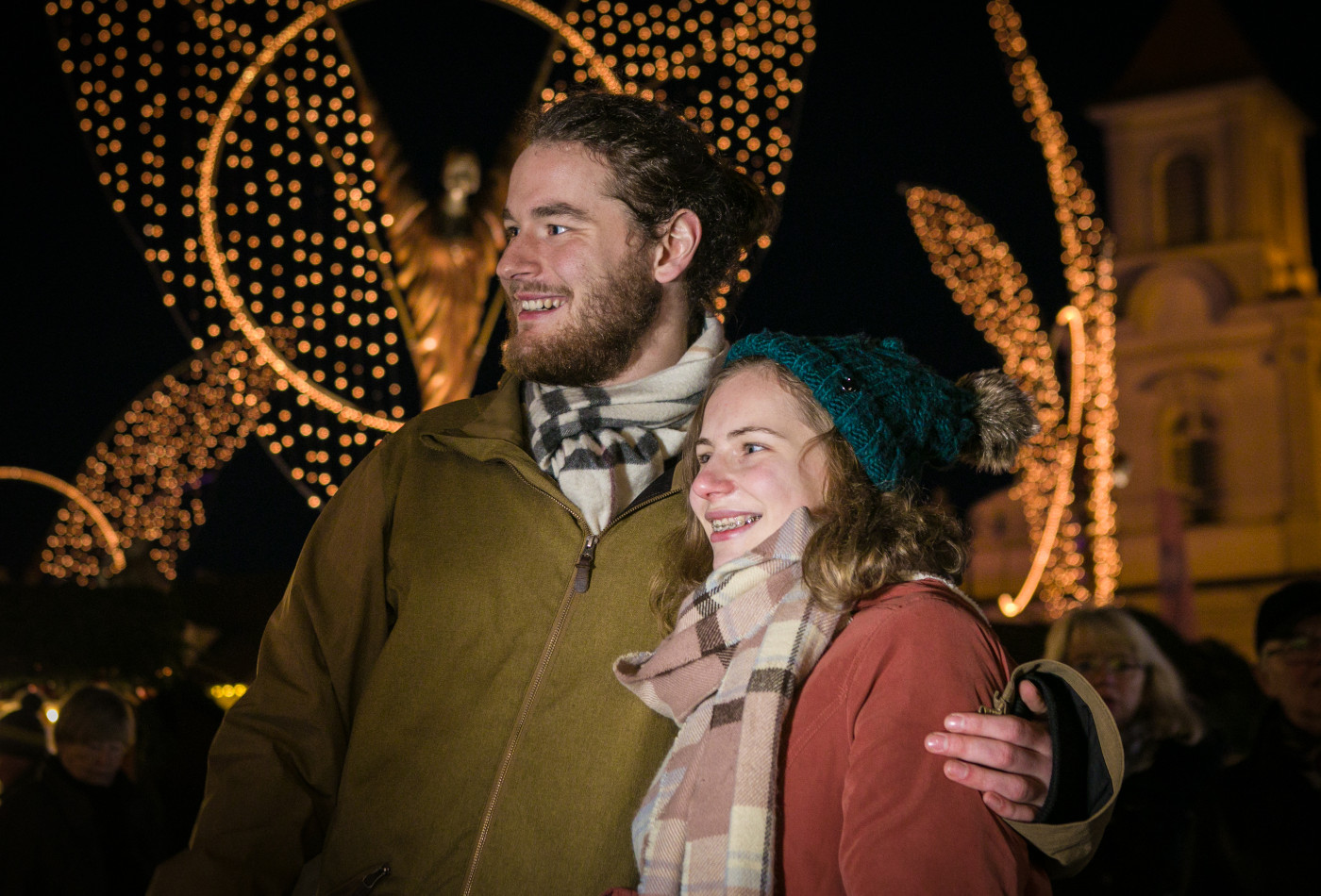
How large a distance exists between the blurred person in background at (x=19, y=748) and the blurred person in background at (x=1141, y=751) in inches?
159

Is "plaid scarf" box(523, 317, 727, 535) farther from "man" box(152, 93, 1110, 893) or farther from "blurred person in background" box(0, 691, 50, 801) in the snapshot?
"blurred person in background" box(0, 691, 50, 801)

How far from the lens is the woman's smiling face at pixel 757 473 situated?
9.26ft

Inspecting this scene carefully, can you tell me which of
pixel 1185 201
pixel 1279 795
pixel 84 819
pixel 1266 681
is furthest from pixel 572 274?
pixel 1185 201

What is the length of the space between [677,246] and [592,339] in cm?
37

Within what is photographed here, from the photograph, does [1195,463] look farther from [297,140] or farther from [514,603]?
[514,603]

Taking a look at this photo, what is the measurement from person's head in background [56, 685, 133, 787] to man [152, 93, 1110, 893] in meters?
3.48

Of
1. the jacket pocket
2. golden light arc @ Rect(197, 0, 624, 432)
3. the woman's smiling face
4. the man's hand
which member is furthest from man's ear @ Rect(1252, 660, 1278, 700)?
golden light arc @ Rect(197, 0, 624, 432)

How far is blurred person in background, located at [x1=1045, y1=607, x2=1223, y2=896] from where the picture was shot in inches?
207

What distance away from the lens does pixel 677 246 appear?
3549mm

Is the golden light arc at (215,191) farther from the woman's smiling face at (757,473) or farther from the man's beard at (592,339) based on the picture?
the woman's smiling face at (757,473)

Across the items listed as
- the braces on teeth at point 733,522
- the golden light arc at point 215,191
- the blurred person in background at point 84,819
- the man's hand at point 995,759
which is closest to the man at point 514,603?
the braces on teeth at point 733,522

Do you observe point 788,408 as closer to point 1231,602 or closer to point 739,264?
point 739,264

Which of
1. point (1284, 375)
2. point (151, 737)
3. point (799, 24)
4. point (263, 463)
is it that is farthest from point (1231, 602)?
point (151, 737)

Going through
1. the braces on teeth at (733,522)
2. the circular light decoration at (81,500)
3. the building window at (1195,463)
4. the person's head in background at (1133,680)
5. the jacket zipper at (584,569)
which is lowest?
the person's head in background at (1133,680)
